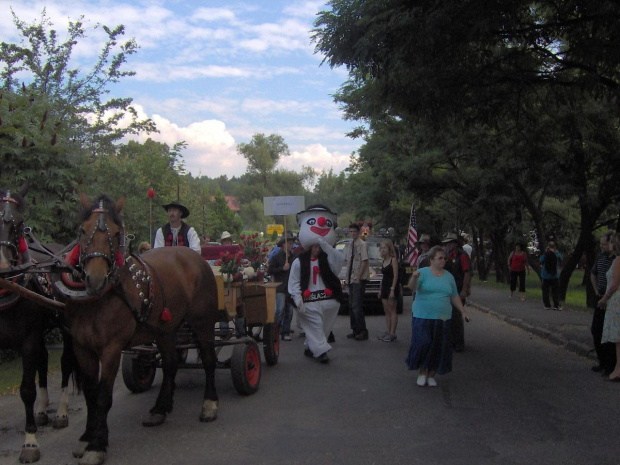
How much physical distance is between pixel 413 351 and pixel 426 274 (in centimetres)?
100

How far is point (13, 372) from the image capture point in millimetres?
9211

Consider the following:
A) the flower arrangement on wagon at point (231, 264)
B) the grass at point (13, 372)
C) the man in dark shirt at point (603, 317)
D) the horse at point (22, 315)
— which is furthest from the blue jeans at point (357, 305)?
the horse at point (22, 315)

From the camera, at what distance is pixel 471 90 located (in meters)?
11.6

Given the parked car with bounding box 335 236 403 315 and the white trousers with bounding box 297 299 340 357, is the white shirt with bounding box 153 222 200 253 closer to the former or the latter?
the white trousers with bounding box 297 299 340 357

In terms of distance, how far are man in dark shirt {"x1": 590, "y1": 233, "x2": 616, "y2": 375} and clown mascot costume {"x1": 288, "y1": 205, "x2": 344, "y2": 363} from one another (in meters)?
3.77

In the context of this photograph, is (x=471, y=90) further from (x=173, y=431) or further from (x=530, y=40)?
(x=173, y=431)

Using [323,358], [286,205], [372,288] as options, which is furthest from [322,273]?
[372,288]

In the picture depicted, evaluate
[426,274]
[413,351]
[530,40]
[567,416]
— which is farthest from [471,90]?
[567,416]

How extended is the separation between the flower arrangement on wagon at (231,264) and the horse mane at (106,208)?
9.25 ft

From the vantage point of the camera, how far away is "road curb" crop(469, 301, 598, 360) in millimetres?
11170

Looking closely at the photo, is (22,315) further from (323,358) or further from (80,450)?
(323,358)

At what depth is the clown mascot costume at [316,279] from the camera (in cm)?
1032

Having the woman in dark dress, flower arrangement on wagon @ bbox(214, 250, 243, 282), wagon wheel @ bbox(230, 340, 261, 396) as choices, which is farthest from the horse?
the woman in dark dress

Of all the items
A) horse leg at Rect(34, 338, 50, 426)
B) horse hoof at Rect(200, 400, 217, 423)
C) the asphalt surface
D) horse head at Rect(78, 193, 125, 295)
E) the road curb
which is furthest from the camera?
the asphalt surface
